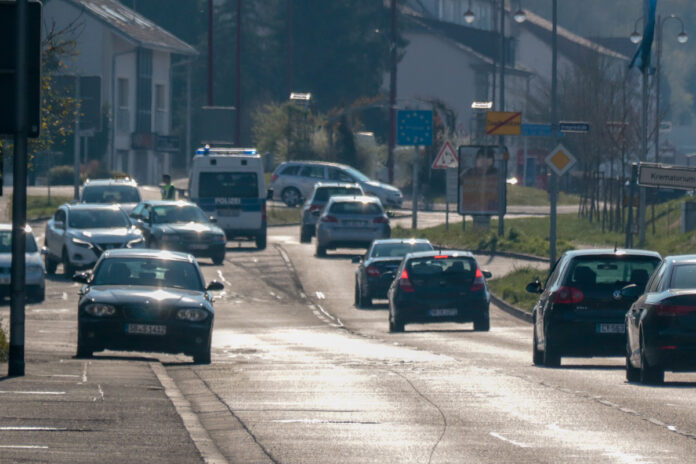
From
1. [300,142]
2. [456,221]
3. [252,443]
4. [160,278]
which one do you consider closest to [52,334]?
[160,278]

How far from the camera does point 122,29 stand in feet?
252

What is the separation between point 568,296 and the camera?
18375mm

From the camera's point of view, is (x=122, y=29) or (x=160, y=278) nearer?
(x=160, y=278)

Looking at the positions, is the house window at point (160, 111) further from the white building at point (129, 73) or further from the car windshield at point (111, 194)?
the car windshield at point (111, 194)

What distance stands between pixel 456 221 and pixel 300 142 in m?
16.6

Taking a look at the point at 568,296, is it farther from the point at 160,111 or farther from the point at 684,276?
the point at 160,111

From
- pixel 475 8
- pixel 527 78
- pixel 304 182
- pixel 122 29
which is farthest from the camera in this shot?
pixel 475 8

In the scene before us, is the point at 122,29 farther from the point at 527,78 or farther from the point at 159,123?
the point at 527,78

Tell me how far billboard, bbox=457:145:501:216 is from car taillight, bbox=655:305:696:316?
31.2 meters

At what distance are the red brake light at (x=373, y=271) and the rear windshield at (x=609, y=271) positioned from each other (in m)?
12.5

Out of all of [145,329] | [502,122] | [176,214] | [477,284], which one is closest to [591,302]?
[145,329]

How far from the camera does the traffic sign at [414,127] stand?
47719 mm

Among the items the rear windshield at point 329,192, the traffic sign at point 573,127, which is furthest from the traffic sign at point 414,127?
the traffic sign at point 573,127

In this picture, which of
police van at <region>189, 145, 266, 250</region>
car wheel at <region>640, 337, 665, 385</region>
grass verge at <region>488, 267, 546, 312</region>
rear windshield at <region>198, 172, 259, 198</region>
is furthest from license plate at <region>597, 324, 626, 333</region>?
rear windshield at <region>198, 172, 259, 198</region>
